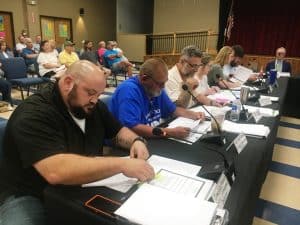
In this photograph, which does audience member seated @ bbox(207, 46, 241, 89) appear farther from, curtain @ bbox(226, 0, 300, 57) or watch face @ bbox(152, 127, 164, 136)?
curtain @ bbox(226, 0, 300, 57)

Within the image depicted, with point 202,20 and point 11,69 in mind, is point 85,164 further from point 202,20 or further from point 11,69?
point 202,20

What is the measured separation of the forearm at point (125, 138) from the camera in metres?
1.37

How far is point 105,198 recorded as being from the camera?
2.94 feet

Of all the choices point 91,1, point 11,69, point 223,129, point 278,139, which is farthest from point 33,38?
point 223,129

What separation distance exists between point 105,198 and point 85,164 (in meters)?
0.13

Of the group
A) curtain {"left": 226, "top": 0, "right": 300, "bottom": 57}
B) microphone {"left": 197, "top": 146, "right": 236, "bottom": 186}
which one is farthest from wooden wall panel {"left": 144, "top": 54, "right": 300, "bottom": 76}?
microphone {"left": 197, "top": 146, "right": 236, "bottom": 186}

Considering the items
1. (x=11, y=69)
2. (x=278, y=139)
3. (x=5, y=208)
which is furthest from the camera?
(x=11, y=69)

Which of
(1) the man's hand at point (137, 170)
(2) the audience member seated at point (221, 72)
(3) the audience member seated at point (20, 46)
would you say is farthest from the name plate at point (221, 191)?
(3) the audience member seated at point (20, 46)

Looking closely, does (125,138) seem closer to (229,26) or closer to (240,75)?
(240,75)

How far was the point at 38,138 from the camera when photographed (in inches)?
38.9

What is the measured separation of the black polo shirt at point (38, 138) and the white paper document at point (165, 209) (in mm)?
339

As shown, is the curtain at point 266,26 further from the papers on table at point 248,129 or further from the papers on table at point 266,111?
the papers on table at point 248,129

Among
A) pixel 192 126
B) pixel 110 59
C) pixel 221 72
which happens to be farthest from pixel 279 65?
pixel 192 126

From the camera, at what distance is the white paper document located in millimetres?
774
